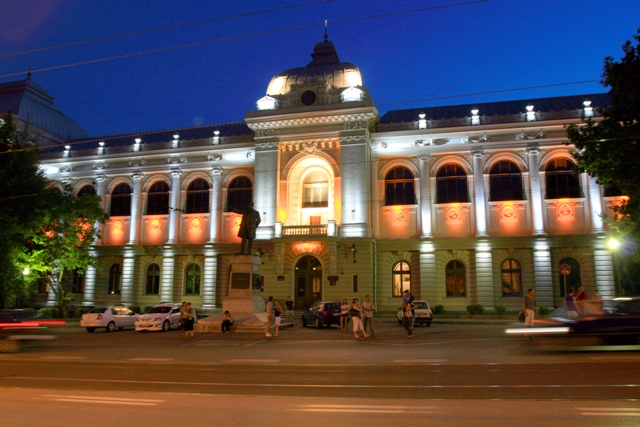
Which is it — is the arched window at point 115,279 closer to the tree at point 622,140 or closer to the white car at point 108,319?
the white car at point 108,319

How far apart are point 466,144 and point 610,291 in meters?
13.5

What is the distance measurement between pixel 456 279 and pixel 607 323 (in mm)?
21158

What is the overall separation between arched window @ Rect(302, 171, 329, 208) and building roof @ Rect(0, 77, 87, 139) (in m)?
30.7

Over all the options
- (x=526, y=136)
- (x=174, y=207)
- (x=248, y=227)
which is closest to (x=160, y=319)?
(x=248, y=227)

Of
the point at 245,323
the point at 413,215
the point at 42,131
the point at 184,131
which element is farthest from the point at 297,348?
the point at 42,131

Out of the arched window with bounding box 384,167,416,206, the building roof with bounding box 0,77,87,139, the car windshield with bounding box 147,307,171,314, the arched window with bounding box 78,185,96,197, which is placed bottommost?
the car windshield with bounding box 147,307,171,314

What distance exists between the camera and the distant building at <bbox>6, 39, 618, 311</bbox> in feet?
113

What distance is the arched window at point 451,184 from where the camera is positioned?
36259 mm

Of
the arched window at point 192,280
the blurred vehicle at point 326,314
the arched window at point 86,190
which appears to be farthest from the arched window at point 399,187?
the arched window at point 86,190

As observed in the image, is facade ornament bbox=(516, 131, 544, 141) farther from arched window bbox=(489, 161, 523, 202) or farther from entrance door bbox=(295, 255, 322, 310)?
entrance door bbox=(295, 255, 322, 310)

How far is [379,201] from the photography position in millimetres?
37250

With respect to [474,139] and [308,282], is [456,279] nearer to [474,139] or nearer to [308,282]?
[474,139]

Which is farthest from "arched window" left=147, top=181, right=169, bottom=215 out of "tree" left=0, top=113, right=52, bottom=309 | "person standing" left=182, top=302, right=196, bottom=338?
"person standing" left=182, top=302, right=196, bottom=338

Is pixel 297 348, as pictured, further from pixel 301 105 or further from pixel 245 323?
pixel 301 105
